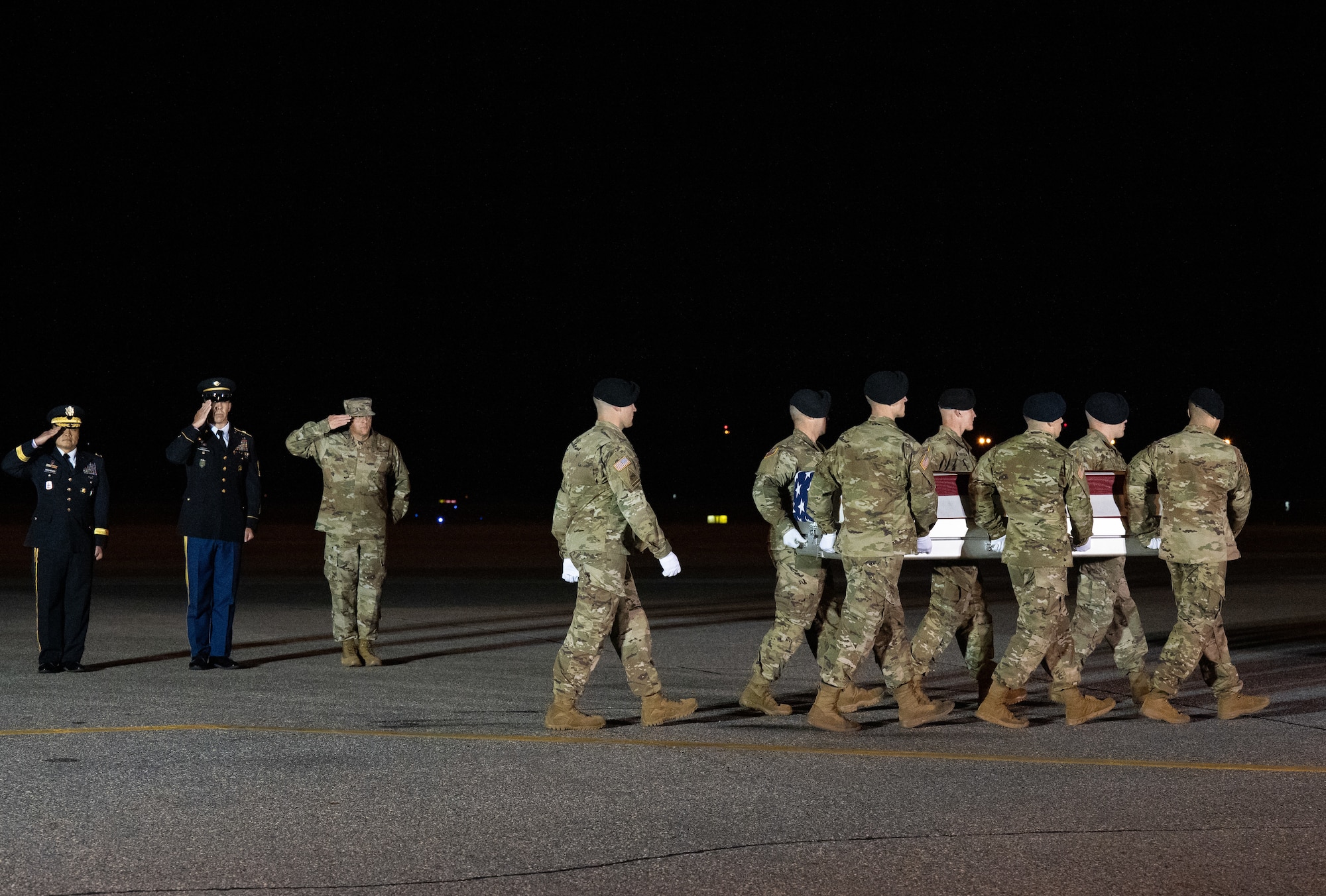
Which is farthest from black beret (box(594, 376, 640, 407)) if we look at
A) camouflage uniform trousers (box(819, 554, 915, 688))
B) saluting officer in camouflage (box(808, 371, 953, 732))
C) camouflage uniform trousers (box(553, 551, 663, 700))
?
camouflage uniform trousers (box(819, 554, 915, 688))

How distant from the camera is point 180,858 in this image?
5.00 meters

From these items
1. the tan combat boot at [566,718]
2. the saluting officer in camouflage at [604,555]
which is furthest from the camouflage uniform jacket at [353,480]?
the tan combat boot at [566,718]

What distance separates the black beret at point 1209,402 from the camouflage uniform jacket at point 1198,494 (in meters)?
0.15

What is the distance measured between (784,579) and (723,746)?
1353 mm

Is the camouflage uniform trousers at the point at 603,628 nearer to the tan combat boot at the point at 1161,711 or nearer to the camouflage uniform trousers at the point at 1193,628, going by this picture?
the tan combat boot at the point at 1161,711

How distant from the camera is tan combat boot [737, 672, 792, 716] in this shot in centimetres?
820

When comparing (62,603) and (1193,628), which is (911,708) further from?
(62,603)

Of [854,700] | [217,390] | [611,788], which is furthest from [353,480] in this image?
[611,788]

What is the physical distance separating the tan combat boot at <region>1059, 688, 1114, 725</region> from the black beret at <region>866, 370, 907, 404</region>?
1824 mm

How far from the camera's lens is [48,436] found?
1023 centimetres

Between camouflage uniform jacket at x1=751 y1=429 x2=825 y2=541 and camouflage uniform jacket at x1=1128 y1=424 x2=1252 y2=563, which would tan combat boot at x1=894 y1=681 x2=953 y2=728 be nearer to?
camouflage uniform jacket at x1=751 y1=429 x2=825 y2=541

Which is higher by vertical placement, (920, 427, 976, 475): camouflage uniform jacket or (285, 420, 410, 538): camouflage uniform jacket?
(920, 427, 976, 475): camouflage uniform jacket

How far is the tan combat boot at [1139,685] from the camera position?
827 cm

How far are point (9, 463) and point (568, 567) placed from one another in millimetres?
4842
